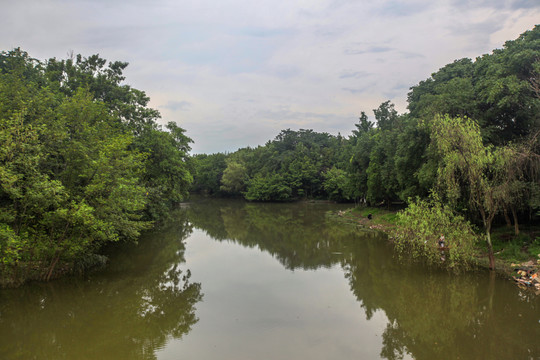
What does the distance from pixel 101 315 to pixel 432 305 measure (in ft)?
39.0

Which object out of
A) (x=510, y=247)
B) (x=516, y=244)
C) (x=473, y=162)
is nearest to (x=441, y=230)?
(x=473, y=162)

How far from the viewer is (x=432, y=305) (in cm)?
1246

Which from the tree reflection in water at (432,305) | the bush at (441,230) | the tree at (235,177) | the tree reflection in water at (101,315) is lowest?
the tree reflection in water at (432,305)

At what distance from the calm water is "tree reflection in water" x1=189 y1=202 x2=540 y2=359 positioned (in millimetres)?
41

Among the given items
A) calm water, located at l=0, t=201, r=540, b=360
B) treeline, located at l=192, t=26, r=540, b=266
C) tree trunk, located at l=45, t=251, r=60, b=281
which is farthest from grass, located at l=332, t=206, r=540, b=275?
tree trunk, located at l=45, t=251, r=60, b=281

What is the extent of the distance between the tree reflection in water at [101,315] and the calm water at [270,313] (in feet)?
0.13

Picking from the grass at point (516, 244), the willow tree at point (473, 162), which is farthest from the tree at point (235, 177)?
the willow tree at point (473, 162)

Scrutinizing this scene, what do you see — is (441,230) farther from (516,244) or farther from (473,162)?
(516,244)

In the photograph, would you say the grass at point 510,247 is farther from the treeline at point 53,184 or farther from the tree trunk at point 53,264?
the tree trunk at point 53,264

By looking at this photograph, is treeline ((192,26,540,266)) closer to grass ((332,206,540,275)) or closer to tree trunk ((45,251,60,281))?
grass ((332,206,540,275))

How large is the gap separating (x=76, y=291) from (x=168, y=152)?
1536 centimetres

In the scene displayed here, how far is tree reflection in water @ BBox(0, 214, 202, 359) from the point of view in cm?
934

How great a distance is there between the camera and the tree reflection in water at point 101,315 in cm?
934

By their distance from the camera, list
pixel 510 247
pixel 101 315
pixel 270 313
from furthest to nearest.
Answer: pixel 510 247 < pixel 270 313 < pixel 101 315
